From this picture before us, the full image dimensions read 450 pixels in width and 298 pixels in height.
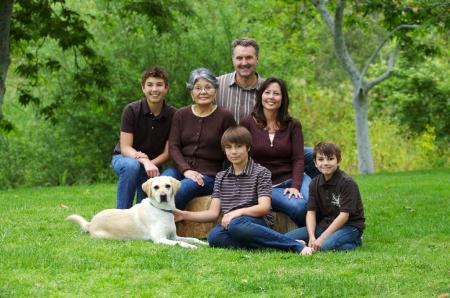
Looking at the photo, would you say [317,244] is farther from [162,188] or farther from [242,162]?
[162,188]

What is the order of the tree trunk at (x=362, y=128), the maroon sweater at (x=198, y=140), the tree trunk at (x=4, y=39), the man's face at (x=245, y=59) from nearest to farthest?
the maroon sweater at (x=198, y=140) → the man's face at (x=245, y=59) → the tree trunk at (x=4, y=39) → the tree trunk at (x=362, y=128)

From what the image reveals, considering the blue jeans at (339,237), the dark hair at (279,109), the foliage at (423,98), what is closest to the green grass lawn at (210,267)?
the blue jeans at (339,237)

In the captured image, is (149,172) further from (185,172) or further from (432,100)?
(432,100)

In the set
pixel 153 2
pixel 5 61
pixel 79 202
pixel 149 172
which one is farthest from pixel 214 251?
pixel 153 2

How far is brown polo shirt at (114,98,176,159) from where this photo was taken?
8656mm

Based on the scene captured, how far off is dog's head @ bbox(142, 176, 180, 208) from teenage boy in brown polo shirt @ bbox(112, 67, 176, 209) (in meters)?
0.60

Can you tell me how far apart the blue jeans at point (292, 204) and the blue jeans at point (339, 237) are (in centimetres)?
19

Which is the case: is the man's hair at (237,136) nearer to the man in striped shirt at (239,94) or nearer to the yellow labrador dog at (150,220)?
the yellow labrador dog at (150,220)

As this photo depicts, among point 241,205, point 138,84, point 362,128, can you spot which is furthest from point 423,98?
point 241,205

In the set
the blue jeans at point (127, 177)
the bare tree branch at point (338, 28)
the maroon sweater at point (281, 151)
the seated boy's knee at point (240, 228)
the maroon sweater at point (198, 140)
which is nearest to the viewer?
the seated boy's knee at point (240, 228)

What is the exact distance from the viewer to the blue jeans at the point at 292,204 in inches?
313

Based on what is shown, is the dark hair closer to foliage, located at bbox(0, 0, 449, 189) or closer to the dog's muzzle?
the dog's muzzle

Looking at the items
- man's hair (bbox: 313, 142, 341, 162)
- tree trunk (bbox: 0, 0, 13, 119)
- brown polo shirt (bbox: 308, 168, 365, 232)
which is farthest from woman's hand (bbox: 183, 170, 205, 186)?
tree trunk (bbox: 0, 0, 13, 119)

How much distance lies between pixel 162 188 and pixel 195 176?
591 mm
